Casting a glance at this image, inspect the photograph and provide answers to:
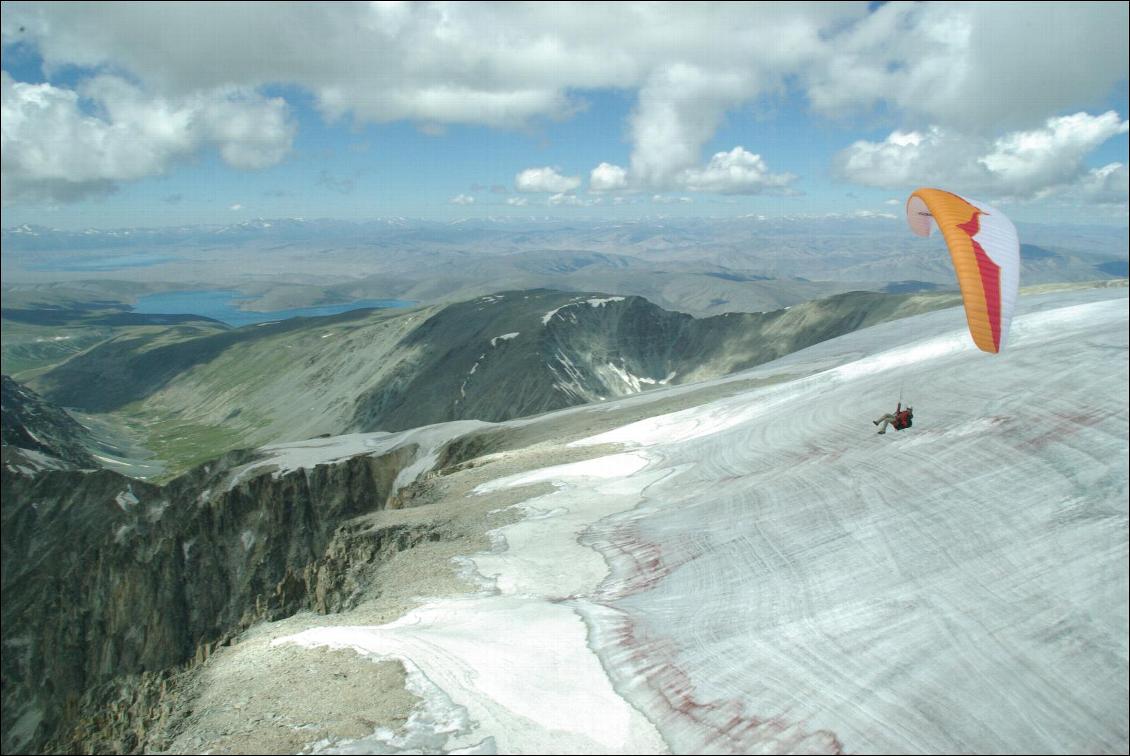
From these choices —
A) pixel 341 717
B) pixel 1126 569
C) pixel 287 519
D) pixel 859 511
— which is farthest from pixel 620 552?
pixel 287 519

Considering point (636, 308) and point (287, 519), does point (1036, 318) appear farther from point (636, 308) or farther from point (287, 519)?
point (636, 308)

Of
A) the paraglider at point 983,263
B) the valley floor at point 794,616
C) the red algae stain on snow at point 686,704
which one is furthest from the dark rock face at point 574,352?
the paraglider at point 983,263

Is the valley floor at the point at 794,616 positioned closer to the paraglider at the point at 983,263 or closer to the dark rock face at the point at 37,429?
the paraglider at the point at 983,263

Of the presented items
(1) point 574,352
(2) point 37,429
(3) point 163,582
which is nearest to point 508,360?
(1) point 574,352

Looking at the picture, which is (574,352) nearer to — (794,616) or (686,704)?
(794,616)

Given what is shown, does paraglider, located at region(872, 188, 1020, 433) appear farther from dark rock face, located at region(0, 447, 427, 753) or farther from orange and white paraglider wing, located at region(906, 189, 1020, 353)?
dark rock face, located at region(0, 447, 427, 753)

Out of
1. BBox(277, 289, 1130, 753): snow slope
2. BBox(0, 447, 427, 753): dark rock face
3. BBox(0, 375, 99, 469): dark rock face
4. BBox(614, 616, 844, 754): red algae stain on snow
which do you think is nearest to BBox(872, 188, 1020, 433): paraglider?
BBox(277, 289, 1130, 753): snow slope
